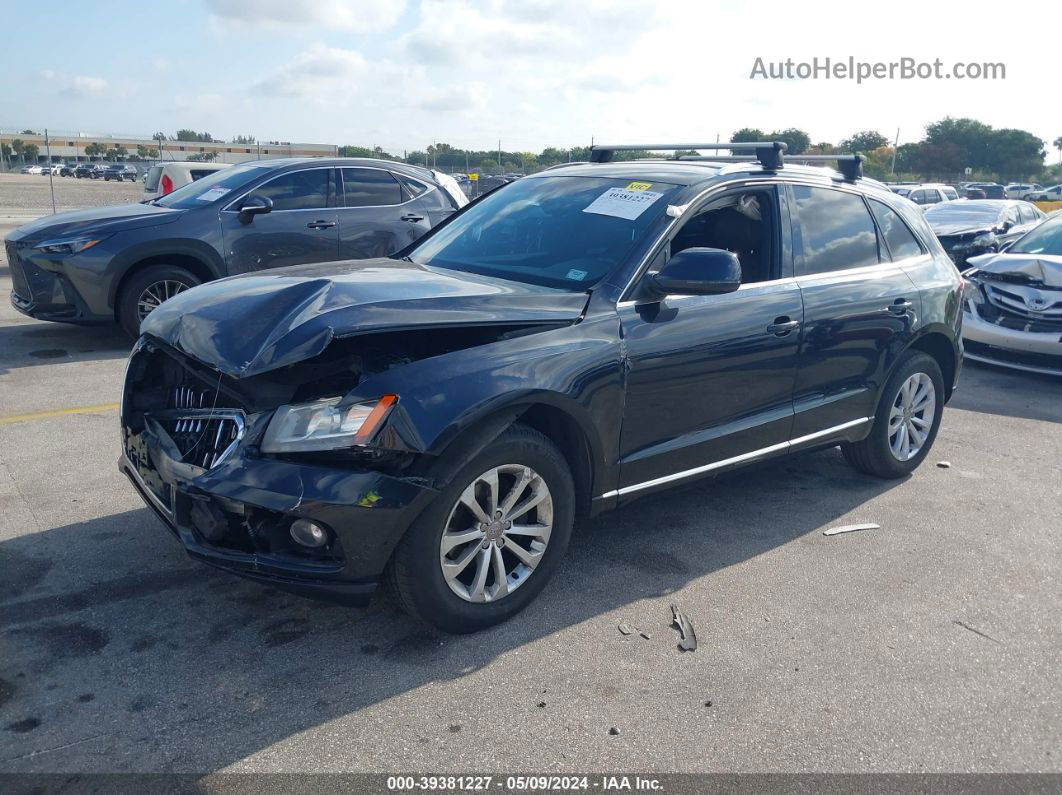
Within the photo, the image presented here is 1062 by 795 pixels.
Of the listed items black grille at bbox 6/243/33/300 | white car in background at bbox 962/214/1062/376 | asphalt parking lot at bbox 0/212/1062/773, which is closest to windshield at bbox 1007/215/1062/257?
white car in background at bbox 962/214/1062/376

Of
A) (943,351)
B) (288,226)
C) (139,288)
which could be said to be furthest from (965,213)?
(139,288)

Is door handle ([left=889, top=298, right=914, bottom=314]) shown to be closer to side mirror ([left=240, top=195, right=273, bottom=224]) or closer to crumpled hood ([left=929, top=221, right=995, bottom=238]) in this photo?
side mirror ([left=240, top=195, right=273, bottom=224])

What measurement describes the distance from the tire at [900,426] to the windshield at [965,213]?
12.3 meters

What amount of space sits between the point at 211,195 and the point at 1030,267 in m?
7.86

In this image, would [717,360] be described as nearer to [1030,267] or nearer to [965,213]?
[1030,267]

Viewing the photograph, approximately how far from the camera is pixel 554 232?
4.44 m

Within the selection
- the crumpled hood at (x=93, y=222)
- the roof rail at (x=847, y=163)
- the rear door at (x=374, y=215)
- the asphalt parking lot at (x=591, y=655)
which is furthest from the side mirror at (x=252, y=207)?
the roof rail at (x=847, y=163)

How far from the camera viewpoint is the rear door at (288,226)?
8609mm

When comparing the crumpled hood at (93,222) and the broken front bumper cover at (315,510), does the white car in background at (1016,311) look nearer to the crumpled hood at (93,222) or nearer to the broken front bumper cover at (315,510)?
the broken front bumper cover at (315,510)

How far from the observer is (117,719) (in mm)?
2934

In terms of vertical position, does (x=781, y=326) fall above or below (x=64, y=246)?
below

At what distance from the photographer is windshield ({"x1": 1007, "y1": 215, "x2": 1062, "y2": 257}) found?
963cm

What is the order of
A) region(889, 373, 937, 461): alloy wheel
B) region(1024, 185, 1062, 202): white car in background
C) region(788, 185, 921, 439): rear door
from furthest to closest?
region(1024, 185, 1062, 202): white car in background < region(889, 373, 937, 461): alloy wheel < region(788, 185, 921, 439): rear door

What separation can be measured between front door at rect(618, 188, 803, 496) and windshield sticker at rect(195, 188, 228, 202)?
5.67 m
